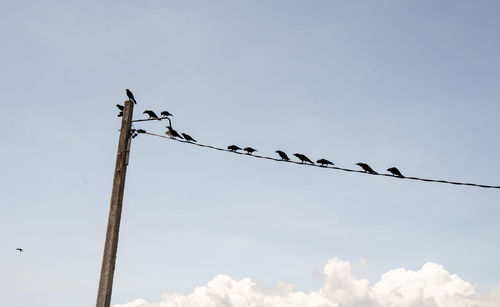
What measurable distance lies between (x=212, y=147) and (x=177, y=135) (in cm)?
121

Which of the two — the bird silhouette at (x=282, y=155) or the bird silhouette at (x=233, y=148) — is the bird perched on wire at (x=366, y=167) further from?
the bird silhouette at (x=233, y=148)

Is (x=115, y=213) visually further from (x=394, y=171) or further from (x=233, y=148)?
(x=394, y=171)

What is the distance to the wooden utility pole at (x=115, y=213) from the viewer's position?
10.2 meters

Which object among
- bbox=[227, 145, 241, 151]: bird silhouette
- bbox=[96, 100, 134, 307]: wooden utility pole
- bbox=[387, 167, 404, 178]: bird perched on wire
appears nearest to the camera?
bbox=[96, 100, 134, 307]: wooden utility pole

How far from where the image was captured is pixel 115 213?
10.8 metres

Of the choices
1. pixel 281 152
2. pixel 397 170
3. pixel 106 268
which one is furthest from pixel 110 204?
pixel 397 170

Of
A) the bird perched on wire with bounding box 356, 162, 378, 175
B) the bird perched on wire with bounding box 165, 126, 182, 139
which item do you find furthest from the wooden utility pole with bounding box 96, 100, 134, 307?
the bird perched on wire with bounding box 356, 162, 378, 175

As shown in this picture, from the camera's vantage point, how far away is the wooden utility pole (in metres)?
10.2

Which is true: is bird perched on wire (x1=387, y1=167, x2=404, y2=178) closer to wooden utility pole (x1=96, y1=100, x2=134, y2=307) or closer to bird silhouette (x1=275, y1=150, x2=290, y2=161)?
bird silhouette (x1=275, y1=150, x2=290, y2=161)

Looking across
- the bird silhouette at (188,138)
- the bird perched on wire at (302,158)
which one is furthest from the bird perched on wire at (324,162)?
the bird silhouette at (188,138)

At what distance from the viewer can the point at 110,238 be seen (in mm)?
10617

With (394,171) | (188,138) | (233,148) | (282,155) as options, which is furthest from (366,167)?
(188,138)

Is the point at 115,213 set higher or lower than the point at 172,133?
lower

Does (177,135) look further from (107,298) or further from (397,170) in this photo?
(397,170)
